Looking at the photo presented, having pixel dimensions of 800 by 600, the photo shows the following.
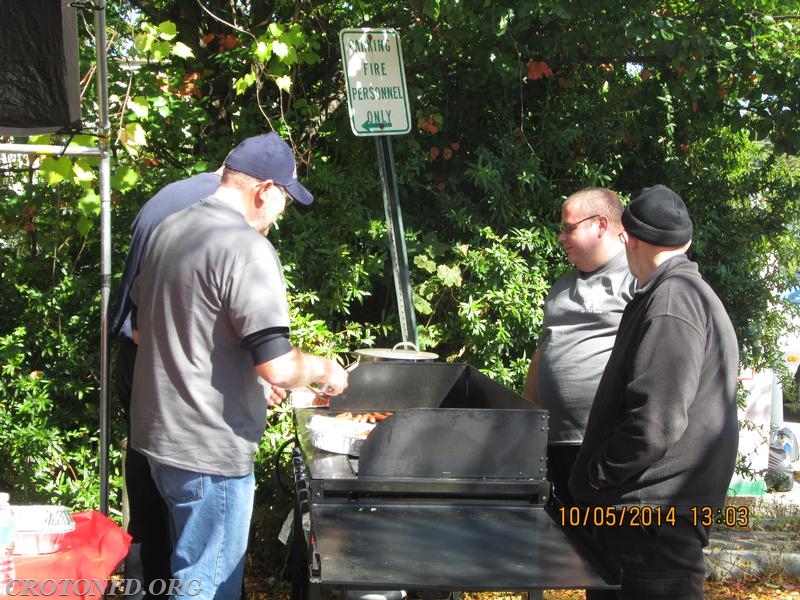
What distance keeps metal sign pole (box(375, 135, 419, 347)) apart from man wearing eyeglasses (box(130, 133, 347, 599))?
196 centimetres

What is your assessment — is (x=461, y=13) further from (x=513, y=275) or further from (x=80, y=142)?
(x=80, y=142)

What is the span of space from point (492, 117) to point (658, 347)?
12.0 feet

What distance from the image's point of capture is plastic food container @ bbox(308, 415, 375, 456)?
9.62 ft

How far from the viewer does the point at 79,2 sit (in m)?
3.47

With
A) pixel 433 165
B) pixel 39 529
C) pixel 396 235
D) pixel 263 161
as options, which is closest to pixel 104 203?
pixel 263 161

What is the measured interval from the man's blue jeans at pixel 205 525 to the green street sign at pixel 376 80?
2359 mm

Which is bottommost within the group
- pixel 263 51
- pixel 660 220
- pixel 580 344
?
pixel 580 344

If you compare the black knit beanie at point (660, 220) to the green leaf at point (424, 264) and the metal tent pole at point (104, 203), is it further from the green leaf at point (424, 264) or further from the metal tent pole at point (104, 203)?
the green leaf at point (424, 264)

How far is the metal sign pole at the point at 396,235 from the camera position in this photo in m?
4.62

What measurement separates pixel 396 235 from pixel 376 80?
80 cm

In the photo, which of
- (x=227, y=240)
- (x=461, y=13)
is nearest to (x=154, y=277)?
(x=227, y=240)

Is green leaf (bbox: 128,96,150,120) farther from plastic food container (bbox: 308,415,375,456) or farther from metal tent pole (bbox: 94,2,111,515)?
plastic food container (bbox: 308,415,375,456)

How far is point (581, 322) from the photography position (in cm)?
360
